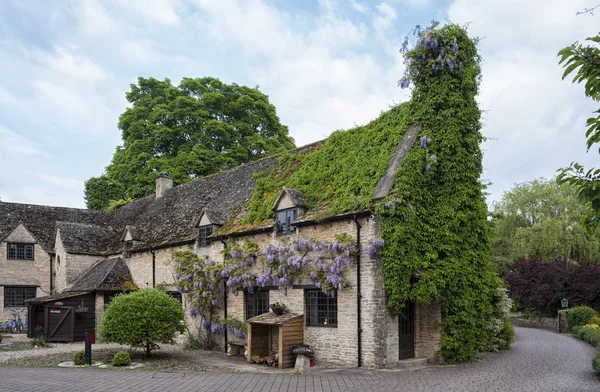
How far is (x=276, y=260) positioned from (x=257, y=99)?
26837mm

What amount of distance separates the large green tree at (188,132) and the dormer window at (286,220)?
20453mm

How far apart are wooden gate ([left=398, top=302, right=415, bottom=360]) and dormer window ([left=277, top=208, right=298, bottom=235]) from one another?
4894 mm

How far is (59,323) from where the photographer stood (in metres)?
25.3

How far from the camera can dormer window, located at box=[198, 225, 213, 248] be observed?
76.4ft

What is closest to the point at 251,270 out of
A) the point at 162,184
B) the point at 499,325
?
the point at 499,325

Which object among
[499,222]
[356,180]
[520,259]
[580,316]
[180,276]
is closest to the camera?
[356,180]

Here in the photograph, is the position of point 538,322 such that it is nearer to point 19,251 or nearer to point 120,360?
point 120,360

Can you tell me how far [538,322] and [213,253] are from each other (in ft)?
76.7

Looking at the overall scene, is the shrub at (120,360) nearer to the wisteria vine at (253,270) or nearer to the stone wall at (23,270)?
the wisteria vine at (253,270)

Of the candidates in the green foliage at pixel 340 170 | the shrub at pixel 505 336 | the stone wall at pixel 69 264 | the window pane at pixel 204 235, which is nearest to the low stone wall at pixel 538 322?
the shrub at pixel 505 336

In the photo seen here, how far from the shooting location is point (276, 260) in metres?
19.2

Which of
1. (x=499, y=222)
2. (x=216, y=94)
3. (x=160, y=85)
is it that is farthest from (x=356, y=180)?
(x=499, y=222)

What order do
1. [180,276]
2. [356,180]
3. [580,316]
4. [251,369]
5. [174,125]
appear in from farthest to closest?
[174,125]
[580,316]
[180,276]
[356,180]
[251,369]

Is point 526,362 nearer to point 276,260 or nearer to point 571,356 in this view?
point 571,356
